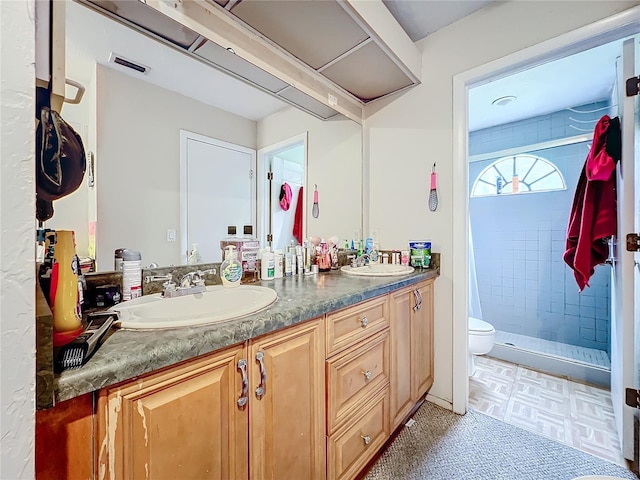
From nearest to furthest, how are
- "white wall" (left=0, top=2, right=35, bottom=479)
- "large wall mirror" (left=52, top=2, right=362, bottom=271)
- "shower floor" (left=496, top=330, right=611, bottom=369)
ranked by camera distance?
"white wall" (left=0, top=2, right=35, bottom=479)
"large wall mirror" (left=52, top=2, right=362, bottom=271)
"shower floor" (left=496, top=330, right=611, bottom=369)

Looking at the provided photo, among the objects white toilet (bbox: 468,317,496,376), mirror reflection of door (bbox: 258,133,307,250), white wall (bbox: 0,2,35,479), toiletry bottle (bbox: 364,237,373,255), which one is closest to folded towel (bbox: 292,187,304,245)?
mirror reflection of door (bbox: 258,133,307,250)

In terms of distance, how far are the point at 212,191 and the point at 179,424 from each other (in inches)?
37.0

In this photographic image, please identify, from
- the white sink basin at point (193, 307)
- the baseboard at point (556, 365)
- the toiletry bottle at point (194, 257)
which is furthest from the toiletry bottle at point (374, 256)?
the baseboard at point (556, 365)

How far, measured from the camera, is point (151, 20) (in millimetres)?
Result: 1032

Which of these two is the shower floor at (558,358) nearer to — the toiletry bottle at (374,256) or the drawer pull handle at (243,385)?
the toiletry bottle at (374,256)

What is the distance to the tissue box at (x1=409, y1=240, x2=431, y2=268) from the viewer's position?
1751 millimetres

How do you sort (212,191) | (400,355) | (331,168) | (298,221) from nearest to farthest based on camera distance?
(212,191) < (400,355) < (298,221) < (331,168)

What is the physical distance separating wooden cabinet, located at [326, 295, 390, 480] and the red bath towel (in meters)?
1.37

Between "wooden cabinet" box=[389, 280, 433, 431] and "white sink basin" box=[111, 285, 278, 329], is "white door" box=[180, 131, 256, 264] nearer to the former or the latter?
"white sink basin" box=[111, 285, 278, 329]

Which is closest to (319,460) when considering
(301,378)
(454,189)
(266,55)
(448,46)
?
(301,378)

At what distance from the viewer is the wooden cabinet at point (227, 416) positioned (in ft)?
1.76

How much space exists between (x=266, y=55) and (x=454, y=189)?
1.31 metres

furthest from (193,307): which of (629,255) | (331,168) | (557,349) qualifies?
(557,349)

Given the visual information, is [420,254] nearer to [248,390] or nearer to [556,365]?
[248,390]
